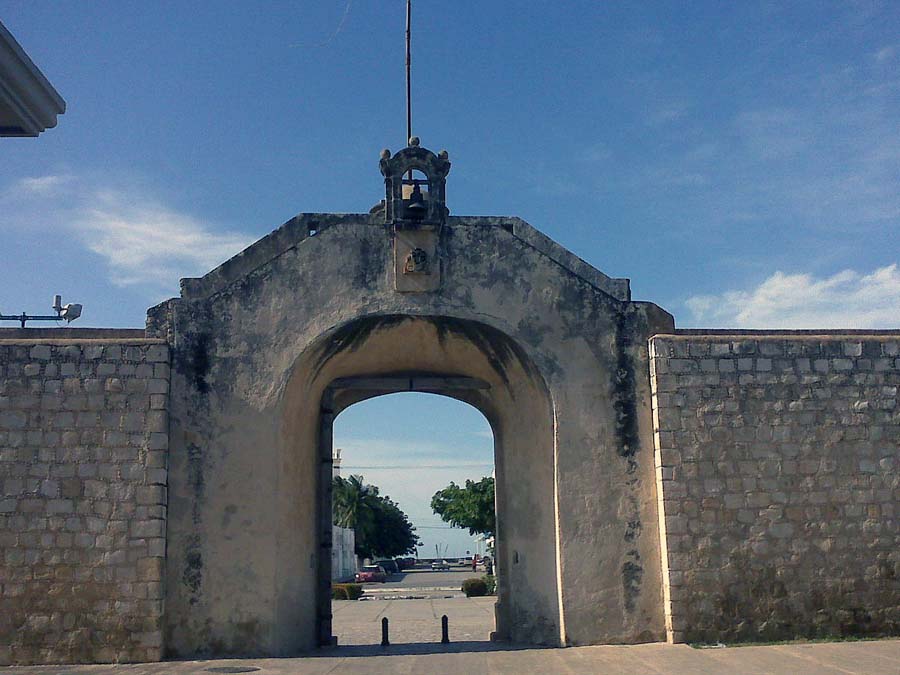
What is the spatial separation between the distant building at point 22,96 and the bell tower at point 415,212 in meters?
7.26

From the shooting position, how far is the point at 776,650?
36.9 ft

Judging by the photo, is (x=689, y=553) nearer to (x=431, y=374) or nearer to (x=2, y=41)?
(x=431, y=374)

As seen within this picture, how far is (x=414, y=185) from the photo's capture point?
13.2m

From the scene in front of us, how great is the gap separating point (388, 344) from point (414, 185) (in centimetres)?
241

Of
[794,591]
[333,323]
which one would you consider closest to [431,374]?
[333,323]

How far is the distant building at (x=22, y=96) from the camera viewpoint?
513 cm

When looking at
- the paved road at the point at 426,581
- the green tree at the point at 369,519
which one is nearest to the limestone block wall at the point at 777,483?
the paved road at the point at 426,581

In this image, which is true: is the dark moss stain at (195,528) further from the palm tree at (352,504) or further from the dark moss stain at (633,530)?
the palm tree at (352,504)

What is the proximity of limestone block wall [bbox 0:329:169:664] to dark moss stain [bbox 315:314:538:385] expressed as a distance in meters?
2.36

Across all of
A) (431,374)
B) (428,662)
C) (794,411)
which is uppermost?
(431,374)

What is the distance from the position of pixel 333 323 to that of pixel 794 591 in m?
7.08

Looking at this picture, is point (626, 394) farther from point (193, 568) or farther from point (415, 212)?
point (193, 568)

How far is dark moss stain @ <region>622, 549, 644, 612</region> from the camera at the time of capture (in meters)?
12.2

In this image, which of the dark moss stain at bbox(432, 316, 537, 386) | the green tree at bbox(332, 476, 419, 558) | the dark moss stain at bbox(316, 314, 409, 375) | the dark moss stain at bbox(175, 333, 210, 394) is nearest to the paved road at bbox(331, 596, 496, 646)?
the dark moss stain at bbox(432, 316, 537, 386)
